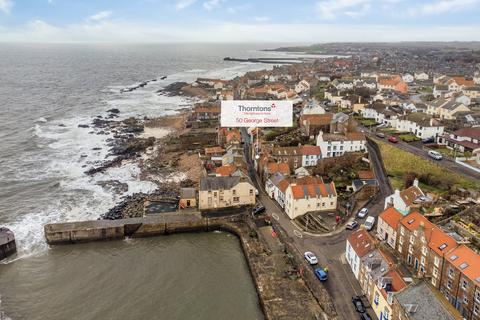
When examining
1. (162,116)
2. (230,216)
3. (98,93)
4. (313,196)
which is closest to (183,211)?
(230,216)

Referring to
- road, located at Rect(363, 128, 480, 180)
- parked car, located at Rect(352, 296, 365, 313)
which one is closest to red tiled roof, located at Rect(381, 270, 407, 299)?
parked car, located at Rect(352, 296, 365, 313)

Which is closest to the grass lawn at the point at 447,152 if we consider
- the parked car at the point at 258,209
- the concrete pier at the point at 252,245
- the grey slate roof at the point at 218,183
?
the parked car at the point at 258,209

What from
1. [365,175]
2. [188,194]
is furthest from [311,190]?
[188,194]

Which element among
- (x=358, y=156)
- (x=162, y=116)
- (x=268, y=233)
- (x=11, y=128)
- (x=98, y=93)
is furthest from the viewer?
(x=98, y=93)

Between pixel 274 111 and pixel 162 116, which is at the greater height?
pixel 274 111

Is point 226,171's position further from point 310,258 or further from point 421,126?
point 421,126

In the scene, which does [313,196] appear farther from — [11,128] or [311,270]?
[11,128]

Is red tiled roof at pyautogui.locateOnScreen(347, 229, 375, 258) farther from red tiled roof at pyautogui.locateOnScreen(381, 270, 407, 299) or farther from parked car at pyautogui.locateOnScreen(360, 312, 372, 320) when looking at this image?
parked car at pyautogui.locateOnScreen(360, 312, 372, 320)
